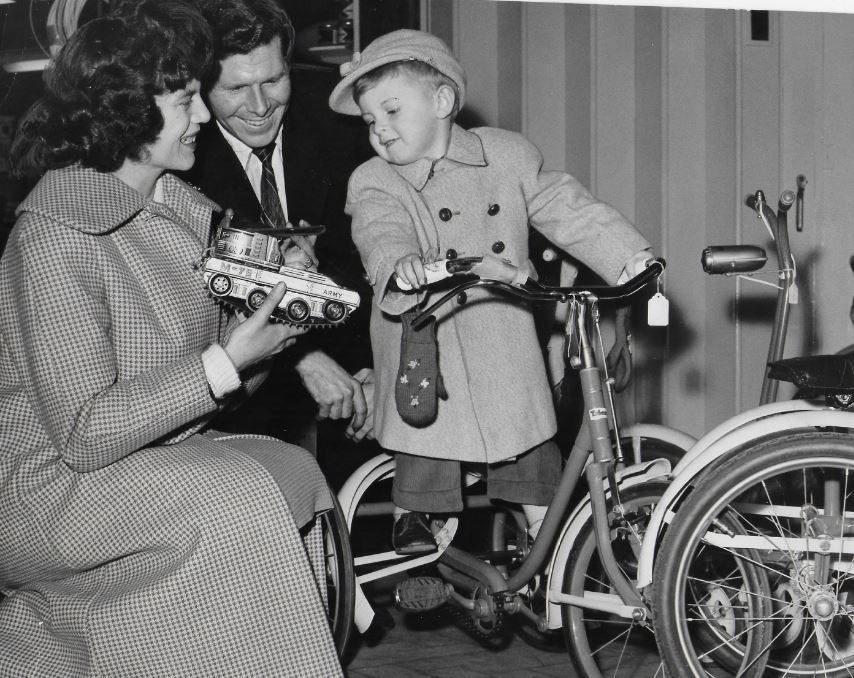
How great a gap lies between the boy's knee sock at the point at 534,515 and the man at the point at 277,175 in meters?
0.56

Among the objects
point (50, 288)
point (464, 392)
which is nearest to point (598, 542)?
point (464, 392)

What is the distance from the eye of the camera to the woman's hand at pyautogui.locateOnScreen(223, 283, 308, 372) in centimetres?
232

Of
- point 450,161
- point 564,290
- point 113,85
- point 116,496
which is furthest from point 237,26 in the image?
point 116,496

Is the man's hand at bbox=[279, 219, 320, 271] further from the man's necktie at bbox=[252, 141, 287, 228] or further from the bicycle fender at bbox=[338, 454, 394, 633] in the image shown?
the bicycle fender at bbox=[338, 454, 394, 633]

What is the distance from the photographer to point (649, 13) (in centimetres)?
422

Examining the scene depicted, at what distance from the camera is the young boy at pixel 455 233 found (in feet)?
9.25

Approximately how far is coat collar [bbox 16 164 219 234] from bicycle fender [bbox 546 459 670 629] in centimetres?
136

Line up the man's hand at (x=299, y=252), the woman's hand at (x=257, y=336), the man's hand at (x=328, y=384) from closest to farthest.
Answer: the woman's hand at (x=257, y=336) → the man's hand at (x=299, y=252) → the man's hand at (x=328, y=384)

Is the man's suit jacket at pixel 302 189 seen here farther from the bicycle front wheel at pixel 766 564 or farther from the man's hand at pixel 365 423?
the bicycle front wheel at pixel 766 564

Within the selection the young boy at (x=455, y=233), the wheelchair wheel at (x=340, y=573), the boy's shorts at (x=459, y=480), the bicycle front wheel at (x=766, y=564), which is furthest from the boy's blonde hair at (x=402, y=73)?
the bicycle front wheel at (x=766, y=564)

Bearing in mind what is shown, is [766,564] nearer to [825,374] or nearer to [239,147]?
[825,374]

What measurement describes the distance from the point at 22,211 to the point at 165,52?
1.63 ft

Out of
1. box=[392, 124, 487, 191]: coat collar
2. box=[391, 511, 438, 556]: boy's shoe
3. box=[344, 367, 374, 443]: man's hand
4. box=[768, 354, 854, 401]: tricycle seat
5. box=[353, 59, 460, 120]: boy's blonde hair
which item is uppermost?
box=[353, 59, 460, 120]: boy's blonde hair

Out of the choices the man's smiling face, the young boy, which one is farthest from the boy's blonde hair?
the man's smiling face
